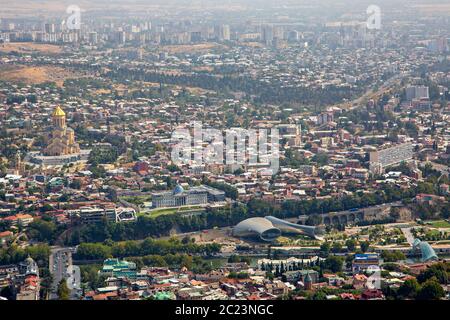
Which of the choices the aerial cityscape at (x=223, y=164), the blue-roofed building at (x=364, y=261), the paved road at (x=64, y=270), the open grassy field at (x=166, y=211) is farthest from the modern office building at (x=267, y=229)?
the paved road at (x=64, y=270)

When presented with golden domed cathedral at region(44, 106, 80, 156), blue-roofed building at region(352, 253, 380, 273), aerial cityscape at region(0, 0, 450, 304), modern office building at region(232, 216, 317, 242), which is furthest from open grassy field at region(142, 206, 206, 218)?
golden domed cathedral at region(44, 106, 80, 156)

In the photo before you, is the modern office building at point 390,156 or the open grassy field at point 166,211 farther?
the modern office building at point 390,156

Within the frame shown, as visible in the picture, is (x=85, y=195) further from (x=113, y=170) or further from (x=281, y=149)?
(x=281, y=149)

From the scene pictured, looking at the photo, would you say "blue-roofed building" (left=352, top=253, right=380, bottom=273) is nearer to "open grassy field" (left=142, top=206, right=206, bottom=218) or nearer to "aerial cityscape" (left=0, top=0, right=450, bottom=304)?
"aerial cityscape" (left=0, top=0, right=450, bottom=304)

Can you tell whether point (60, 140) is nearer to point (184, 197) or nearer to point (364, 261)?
point (184, 197)

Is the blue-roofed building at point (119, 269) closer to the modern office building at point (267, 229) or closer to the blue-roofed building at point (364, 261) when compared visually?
the blue-roofed building at point (364, 261)
